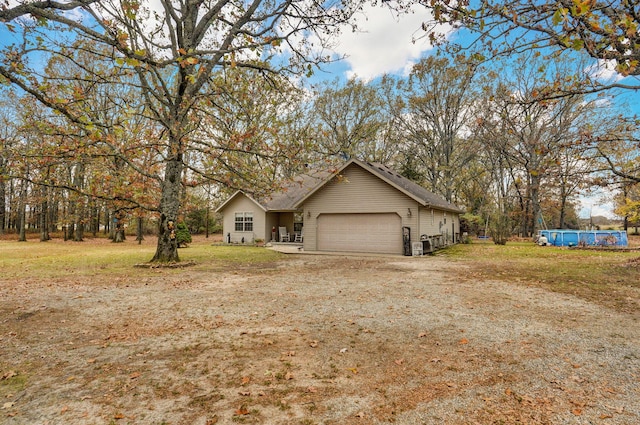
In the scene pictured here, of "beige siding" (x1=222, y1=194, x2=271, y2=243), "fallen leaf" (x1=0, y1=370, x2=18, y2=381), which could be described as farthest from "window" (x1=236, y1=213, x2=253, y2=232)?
"fallen leaf" (x1=0, y1=370, x2=18, y2=381)

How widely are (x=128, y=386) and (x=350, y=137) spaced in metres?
28.9

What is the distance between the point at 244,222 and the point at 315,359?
22459mm

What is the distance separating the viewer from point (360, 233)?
717 inches

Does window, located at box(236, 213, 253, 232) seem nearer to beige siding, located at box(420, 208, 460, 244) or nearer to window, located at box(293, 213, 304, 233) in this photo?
window, located at box(293, 213, 304, 233)

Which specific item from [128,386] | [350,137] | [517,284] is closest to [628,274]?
[517,284]

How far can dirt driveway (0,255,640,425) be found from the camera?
9.72ft

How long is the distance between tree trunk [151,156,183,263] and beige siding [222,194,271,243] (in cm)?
1195

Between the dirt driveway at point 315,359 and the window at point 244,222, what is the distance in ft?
58.4

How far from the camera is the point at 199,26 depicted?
12.2 m

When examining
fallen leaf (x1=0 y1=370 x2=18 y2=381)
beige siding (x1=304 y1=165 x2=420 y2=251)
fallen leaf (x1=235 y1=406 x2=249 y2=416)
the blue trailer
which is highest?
beige siding (x1=304 y1=165 x2=420 y2=251)

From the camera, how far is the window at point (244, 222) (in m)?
25.6

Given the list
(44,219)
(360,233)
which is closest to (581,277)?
(360,233)

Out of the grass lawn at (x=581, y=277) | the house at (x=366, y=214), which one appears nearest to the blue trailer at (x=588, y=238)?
the house at (x=366, y=214)

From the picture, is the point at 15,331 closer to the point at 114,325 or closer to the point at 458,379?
the point at 114,325
